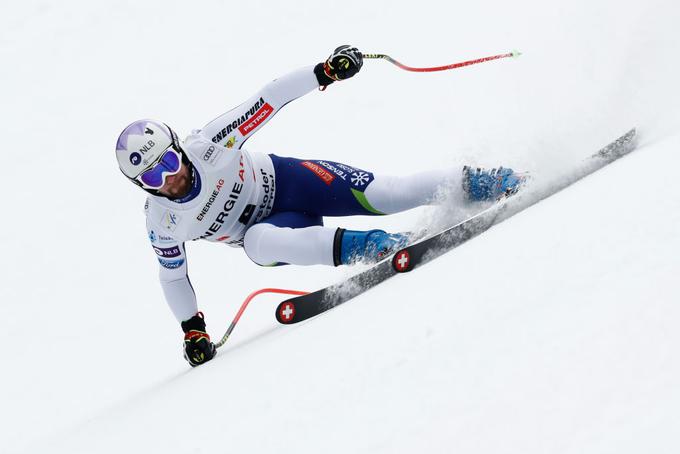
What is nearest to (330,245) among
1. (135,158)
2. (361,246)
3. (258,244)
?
(361,246)

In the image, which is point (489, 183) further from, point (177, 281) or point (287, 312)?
point (177, 281)

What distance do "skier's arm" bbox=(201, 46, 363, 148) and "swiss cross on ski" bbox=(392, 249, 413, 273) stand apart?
1.07 meters

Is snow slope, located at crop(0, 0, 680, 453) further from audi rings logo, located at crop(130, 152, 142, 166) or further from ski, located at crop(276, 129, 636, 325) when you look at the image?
audi rings logo, located at crop(130, 152, 142, 166)

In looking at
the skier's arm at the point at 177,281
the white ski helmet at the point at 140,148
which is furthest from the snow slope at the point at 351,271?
the white ski helmet at the point at 140,148

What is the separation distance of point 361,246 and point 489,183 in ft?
2.45

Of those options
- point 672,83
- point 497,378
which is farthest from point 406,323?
point 672,83

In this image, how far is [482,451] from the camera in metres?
1.86

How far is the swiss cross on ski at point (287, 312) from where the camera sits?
4.44 m

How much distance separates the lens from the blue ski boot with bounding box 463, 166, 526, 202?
4258mm

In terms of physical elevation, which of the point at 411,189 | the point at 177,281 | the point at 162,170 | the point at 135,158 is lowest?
the point at 411,189

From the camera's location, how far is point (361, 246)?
4.18 m

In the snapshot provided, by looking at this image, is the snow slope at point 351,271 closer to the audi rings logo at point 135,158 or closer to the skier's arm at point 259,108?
the skier's arm at point 259,108

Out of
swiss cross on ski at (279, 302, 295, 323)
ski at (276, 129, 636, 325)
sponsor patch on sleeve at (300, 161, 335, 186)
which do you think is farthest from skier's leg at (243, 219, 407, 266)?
sponsor patch on sleeve at (300, 161, 335, 186)

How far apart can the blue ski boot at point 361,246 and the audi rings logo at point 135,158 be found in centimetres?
109
